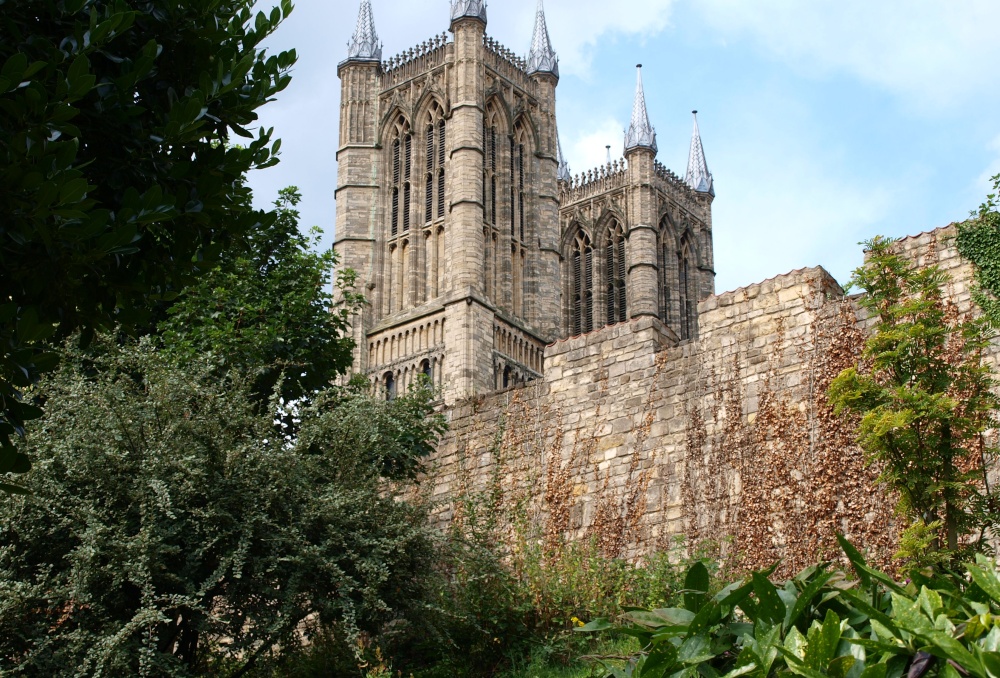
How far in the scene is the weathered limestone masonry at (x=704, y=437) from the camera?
12.2 meters

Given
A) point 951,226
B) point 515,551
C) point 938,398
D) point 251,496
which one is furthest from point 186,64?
point 951,226

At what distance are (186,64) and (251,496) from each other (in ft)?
13.6

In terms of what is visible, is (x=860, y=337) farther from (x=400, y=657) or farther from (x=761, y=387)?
(x=400, y=657)

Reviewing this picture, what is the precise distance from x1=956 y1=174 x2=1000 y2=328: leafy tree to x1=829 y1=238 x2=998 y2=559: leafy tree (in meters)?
1.70

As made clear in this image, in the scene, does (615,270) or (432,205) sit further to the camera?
(615,270)

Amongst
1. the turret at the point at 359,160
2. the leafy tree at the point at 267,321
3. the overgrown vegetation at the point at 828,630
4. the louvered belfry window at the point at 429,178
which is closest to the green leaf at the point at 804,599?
the overgrown vegetation at the point at 828,630

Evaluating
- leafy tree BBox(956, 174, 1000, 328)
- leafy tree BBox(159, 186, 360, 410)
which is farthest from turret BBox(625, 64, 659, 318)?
leafy tree BBox(956, 174, 1000, 328)

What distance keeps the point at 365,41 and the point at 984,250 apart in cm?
4505

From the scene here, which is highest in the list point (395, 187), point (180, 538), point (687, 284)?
point (687, 284)

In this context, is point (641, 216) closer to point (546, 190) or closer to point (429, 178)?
point (546, 190)

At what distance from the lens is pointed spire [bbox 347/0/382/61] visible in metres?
54.2

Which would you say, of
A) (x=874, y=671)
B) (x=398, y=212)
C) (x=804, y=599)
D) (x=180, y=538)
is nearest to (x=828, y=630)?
(x=874, y=671)

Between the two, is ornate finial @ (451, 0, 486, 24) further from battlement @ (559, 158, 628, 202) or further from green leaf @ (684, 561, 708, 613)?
green leaf @ (684, 561, 708, 613)

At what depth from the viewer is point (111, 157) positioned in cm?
716
